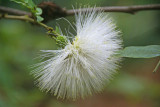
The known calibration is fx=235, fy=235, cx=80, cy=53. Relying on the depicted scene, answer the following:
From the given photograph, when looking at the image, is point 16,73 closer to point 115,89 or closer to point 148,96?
point 115,89

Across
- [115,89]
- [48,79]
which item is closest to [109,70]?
[48,79]

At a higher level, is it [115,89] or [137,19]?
[137,19]

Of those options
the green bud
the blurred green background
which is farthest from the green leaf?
the blurred green background

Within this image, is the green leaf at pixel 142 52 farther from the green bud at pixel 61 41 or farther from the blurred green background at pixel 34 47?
the blurred green background at pixel 34 47

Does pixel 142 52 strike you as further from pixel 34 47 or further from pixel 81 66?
pixel 34 47

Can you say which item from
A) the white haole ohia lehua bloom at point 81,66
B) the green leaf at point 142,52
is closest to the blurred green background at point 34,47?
the white haole ohia lehua bloom at point 81,66

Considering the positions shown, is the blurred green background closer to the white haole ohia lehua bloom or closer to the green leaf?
the white haole ohia lehua bloom

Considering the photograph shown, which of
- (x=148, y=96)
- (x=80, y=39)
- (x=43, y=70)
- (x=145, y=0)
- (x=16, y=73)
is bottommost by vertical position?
(x=148, y=96)

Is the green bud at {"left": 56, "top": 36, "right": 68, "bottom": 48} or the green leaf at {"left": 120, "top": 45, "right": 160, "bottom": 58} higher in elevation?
the green bud at {"left": 56, "top": 36, "right": 68, "bottom": 48}
